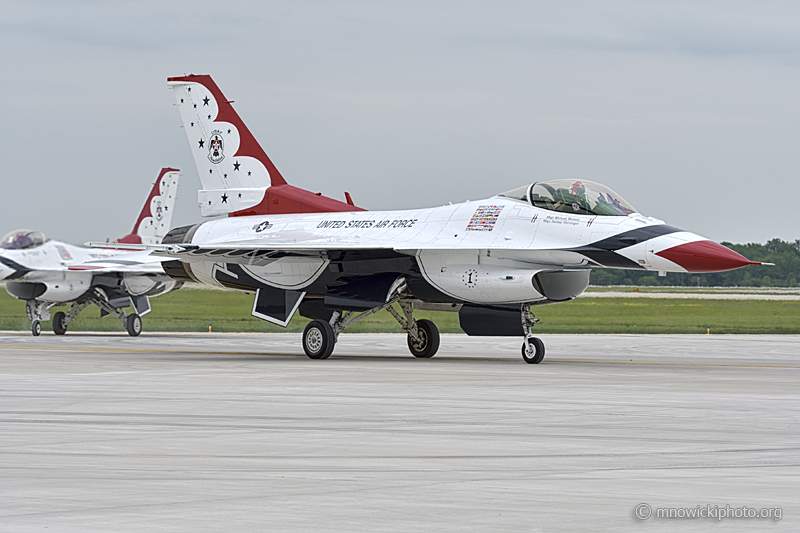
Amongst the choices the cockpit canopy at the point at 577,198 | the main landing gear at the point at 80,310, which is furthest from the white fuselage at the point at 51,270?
the cockpit canopy at the point at 577,198

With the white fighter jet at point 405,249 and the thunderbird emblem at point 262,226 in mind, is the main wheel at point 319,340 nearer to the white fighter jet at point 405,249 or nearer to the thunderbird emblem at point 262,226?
the white fighter jet at point 405,249

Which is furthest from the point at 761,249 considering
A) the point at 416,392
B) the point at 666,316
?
the point at 416,392

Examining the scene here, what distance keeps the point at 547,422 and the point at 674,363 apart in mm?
10219

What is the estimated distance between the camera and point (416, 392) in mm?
12203

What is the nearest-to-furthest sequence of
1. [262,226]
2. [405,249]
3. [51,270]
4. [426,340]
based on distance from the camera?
[405,249] < [426,340] < [262,226] < [51,270]

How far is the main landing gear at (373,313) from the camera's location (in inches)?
741

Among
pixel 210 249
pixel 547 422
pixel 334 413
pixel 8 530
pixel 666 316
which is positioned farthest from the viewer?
pixel 666 316

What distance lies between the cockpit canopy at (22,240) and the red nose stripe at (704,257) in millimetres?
21336

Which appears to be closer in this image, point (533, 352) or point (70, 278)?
point (533, 352)

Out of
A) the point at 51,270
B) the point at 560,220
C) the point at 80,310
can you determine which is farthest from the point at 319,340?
the point at 80,310

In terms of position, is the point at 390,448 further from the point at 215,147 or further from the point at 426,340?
the point at 215,147

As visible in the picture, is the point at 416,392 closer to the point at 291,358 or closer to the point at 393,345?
the point at 291,358

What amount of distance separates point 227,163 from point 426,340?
6185 mm

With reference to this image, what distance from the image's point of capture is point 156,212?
36375mm
